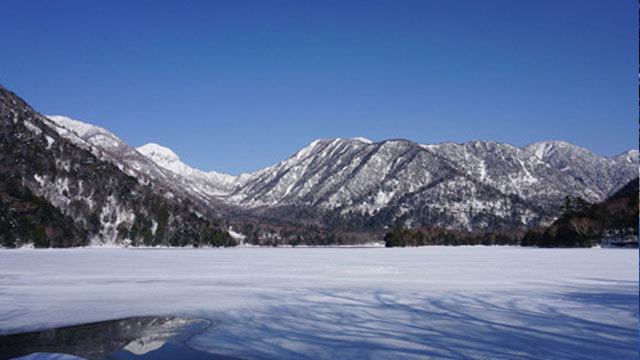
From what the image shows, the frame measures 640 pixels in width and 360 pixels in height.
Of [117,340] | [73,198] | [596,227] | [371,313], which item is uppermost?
[73,198]

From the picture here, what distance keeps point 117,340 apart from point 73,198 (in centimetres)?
16907

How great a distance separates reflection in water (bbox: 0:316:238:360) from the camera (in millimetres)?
11266

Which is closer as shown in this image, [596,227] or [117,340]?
[117,340]

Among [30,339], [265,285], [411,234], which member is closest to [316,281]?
[265,285]

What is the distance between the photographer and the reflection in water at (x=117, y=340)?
37.0 feet

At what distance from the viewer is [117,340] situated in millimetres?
12734

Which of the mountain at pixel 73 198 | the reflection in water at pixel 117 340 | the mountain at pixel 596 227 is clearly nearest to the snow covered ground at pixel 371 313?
the reflection in water at pixel 117 340

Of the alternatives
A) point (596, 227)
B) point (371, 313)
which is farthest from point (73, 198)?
point (371, 313)

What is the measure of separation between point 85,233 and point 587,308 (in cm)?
15866

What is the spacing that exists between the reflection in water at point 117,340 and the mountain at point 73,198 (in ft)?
A: 406

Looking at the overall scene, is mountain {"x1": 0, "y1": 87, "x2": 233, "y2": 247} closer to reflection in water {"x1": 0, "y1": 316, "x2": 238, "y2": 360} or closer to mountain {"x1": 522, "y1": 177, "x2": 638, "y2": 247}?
mountain {"x1": 522, "y1": 177, "x2": 638, "y2": 247}

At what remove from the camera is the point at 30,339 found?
12844 mm

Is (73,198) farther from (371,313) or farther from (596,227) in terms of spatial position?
(371,313)

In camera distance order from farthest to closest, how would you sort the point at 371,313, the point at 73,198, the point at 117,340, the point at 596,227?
the point at 73,198 → the point at 596,227 → the point at 371,313 → the point at 117,340
